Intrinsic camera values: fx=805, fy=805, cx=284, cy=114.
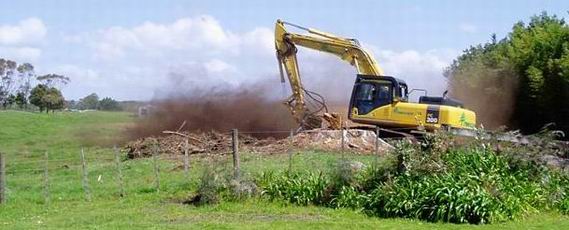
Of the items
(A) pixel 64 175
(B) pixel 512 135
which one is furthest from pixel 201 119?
(B) pixel 512 135

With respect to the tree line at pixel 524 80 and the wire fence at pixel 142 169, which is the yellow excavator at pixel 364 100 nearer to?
the wire fence at pixel 142 169

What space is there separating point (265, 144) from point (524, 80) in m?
16.3

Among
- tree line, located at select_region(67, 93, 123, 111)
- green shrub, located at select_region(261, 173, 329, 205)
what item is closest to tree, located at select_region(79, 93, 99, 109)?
tree line, located at select_region(67, 93, 123, 111)

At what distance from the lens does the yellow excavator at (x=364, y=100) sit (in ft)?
93.3

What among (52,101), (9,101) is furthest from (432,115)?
(9,101)

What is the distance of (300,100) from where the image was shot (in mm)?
32812

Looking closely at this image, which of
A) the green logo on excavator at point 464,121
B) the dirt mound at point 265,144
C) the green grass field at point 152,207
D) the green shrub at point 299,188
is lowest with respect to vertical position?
the green grass field at point 152,207

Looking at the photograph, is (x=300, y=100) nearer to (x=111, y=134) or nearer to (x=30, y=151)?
(x=111, y=134)

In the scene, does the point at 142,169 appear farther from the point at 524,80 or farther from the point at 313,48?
the point at 524,80

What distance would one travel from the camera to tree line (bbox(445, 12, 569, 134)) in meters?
37.4

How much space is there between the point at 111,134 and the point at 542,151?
26.6m

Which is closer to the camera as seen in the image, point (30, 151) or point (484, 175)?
point (484, 175)

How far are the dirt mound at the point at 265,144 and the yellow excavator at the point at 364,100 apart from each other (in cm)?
107

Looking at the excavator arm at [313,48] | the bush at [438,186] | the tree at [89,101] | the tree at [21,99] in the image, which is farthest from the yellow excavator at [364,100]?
the tree at [21,99]
